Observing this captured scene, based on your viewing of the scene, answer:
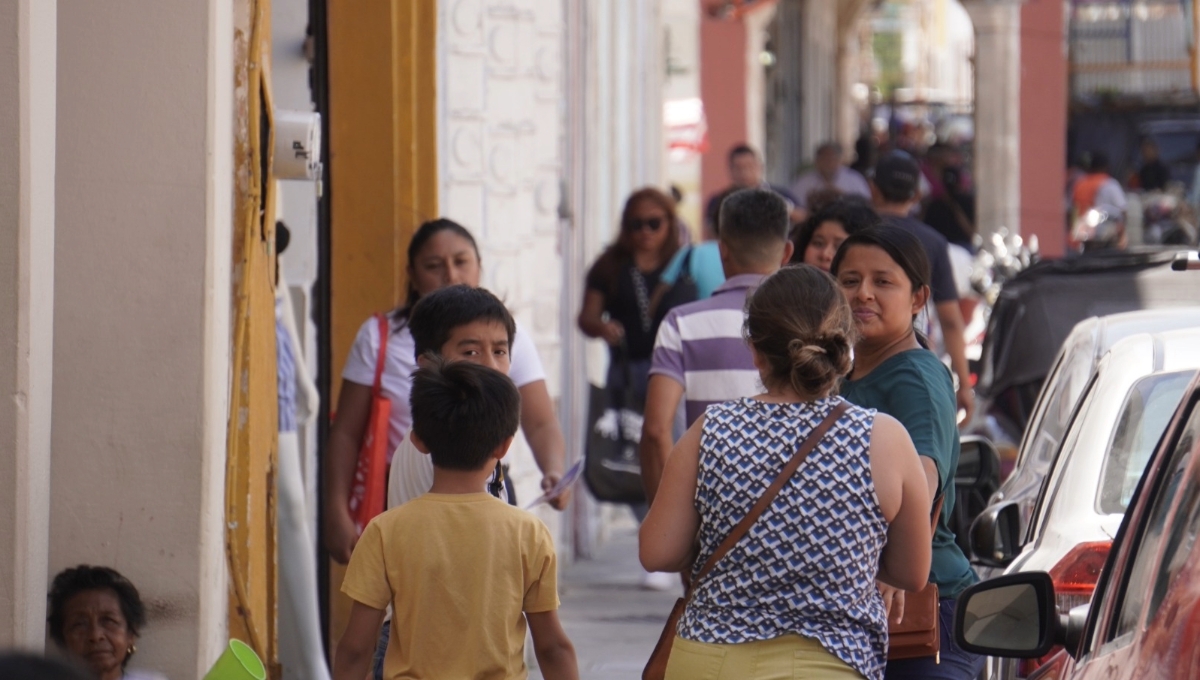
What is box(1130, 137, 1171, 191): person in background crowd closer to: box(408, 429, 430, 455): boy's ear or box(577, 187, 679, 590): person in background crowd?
box(577, 187, 679, 590): person in background crowd

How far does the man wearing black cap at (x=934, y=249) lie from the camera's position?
8.20m

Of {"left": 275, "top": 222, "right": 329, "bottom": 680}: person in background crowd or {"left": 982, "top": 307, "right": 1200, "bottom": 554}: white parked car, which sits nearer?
{"left": 982, "top": 307, "right": 1200, "bottom": 554}: white parked car

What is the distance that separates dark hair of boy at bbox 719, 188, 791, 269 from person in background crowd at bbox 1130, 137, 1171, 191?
26452 mm

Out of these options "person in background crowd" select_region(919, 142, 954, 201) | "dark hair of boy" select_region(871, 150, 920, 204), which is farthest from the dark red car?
"person in background crowd" select_region(919, 142, 954, 201)

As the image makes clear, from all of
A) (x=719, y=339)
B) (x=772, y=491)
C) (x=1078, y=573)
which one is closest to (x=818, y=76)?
(x=719, y=339)

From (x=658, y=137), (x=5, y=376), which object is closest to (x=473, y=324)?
(x=5, y=376)

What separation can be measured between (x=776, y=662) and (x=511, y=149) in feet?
19.4

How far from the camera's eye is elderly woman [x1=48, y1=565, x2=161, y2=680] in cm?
495

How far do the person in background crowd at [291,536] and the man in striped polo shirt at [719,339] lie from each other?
1.25m

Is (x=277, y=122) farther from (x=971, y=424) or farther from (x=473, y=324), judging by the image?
(x=971, y=424)

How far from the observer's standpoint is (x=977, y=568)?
Result: 677 cm

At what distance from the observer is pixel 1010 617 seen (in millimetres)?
3498

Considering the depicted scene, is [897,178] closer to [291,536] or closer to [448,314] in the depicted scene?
[291,536]

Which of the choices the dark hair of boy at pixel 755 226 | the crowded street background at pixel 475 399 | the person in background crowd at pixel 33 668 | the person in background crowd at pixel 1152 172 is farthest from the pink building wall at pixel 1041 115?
the person in background crowd at pixel 33 668
